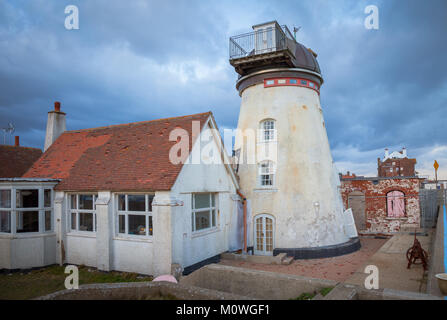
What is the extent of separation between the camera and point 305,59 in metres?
16.3

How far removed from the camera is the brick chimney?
17125mm

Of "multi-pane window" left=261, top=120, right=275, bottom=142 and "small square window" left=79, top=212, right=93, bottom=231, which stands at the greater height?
"multi-pane window" left=261, top=120, right=275, bottom=142

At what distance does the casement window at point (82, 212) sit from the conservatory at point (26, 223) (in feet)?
2.86

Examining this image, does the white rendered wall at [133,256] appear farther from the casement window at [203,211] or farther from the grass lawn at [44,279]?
the casement window at [203,211]

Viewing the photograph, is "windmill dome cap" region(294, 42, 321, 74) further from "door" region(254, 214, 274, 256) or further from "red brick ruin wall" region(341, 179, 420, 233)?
"red brick ruin wall" region(341, 179, 420, 233)

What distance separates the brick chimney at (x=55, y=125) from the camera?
1712cm

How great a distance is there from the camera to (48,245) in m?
12.9

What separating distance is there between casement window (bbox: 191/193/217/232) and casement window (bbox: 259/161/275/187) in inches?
136

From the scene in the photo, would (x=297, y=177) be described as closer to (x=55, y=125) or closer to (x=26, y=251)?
(x=26, y=251)

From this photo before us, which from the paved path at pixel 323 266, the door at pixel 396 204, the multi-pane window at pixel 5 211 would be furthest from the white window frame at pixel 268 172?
the multi-pane window at pixel 5 211

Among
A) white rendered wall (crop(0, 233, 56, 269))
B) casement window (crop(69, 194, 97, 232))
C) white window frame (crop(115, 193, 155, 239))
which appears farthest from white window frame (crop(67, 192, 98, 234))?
white window frame (crop(115, 193, 155, 239))

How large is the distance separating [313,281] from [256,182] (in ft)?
30.7
